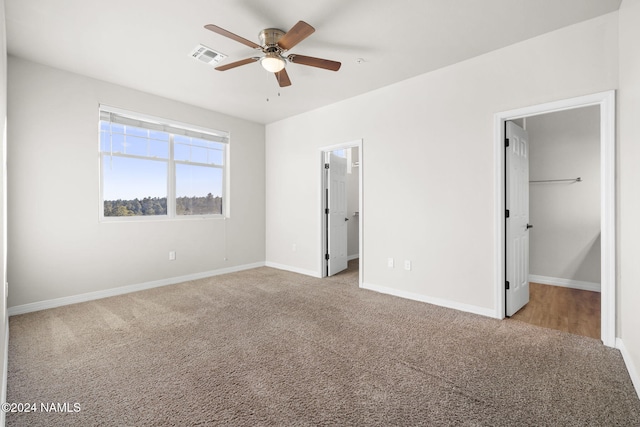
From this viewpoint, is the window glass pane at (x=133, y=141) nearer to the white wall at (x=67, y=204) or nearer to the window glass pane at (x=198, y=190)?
the white wall at (x=67, y=204)

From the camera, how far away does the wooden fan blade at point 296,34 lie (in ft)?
6.93

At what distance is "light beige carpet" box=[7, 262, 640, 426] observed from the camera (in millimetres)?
1665

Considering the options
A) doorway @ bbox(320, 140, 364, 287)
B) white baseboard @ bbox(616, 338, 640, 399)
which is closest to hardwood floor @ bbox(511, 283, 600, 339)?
white baseboard @ bbox(616, 338, 640, 399)

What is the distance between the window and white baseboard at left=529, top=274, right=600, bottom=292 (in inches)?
202

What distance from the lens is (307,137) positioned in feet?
16.2

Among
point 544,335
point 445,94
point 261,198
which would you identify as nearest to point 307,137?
point 261,198

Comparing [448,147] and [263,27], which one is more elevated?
[263,27]

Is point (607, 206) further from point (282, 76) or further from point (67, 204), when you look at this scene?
point (67, 204)

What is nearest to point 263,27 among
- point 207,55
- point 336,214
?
point 207,55

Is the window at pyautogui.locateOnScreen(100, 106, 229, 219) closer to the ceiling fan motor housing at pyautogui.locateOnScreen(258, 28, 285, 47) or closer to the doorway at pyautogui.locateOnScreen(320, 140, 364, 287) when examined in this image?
the doorway at pyautogui.locateOnScreen(320, 140, 364, 287)

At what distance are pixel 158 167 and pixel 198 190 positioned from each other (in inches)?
27.0

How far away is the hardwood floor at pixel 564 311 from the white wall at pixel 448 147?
0.53 m

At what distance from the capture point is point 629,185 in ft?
6.83

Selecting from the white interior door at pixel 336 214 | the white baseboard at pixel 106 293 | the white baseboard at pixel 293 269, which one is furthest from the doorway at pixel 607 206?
the white baseboard at pixel 106 293
